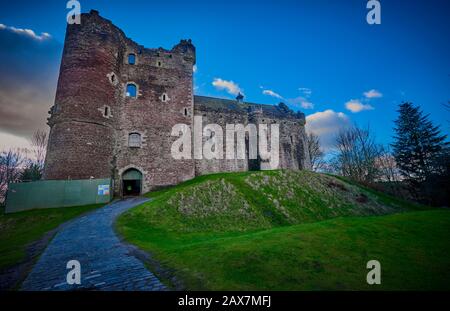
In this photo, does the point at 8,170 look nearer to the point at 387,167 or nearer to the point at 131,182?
the point at 131,182

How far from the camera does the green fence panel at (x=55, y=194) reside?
16281 mm

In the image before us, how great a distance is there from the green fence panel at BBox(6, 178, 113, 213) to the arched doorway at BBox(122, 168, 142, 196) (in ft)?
14.9

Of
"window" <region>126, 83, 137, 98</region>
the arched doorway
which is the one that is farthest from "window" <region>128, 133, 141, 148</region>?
"window" <region>126, 83, 137, 98</region>

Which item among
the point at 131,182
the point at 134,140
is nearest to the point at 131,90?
the point at 134,140

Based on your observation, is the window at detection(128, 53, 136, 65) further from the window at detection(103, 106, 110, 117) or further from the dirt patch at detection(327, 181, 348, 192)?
the dirt patch at detection(327, 181, 348, 192)

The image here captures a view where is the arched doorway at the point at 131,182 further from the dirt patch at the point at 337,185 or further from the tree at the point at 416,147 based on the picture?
the tree at the point at 416,147

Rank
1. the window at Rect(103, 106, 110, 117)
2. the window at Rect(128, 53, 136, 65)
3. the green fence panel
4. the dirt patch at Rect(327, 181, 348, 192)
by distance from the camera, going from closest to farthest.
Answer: the green fence panel < the window at Rect(103, 106, 110, 117) < the dirt patch at Rect(327, 181, 348, 192) < the window at Rect(128, 53, 136, 65)

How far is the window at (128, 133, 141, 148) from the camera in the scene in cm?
2427

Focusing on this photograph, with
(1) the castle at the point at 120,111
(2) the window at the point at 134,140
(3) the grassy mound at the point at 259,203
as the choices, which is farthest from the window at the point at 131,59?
(3) the grassy mound at the point at 259,203

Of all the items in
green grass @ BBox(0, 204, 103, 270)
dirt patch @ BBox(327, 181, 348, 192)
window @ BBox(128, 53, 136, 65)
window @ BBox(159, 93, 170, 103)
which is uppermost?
window @ BBox(128, 53, 136, 65)

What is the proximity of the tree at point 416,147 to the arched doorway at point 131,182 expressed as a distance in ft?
114
